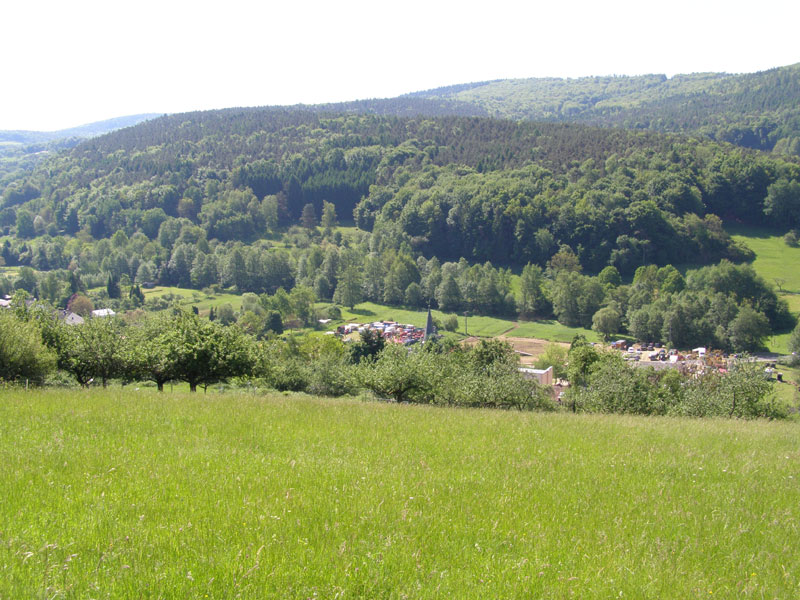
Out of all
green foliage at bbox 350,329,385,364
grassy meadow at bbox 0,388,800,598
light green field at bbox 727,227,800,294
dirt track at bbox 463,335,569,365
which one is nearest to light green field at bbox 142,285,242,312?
green foliage at bbox 350,329,385,364

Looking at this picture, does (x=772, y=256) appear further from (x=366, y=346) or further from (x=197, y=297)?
(x=197, y=297)

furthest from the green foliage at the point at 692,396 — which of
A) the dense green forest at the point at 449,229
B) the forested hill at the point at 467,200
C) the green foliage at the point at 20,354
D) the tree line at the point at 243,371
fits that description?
the forested hill at the point at 467,200

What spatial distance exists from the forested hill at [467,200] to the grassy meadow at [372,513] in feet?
391

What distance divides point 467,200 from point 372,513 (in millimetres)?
143911

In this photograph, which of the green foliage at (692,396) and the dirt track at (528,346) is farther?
the dirt track at (528,346)

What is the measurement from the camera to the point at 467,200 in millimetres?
146250

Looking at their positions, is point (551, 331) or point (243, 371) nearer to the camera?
point (243, 371)

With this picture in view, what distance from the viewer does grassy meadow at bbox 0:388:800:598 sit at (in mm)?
4973

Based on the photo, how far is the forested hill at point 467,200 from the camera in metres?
128

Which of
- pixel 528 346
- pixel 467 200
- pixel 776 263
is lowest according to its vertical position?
pixel 528 346

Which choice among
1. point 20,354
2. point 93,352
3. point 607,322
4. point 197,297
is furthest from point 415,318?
point 20,354

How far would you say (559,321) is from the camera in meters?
102

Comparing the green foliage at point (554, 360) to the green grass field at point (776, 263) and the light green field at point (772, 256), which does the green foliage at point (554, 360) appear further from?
the light green field at point (772, 256)

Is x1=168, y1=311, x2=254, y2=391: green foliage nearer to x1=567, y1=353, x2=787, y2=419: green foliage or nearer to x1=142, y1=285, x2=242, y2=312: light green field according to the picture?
x1=567, y1=353, x2=787, y2=419: green foliage
